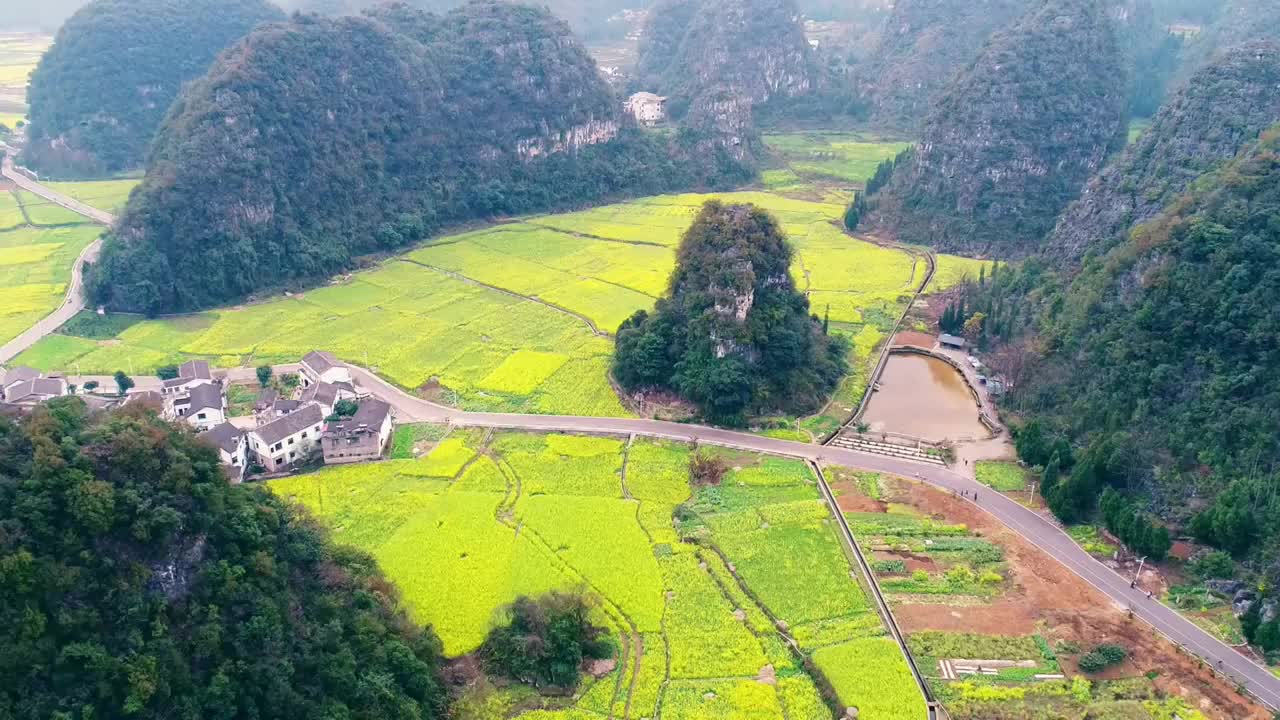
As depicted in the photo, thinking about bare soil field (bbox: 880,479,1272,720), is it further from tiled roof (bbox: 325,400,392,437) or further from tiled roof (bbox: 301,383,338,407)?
tiled roof (bbox: 301,383,338,407)

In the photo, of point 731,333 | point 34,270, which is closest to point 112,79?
point 34,270

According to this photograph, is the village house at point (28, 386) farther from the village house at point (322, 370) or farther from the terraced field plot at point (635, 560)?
the terraced field plot at point (635, 560)

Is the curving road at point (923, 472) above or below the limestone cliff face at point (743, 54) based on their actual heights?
below

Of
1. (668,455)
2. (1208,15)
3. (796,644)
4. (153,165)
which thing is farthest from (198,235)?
(1208,15)

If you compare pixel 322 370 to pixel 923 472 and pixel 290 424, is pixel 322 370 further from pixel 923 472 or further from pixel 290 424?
pixel 923 472

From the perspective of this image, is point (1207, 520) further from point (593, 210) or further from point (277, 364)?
point (593, 210)

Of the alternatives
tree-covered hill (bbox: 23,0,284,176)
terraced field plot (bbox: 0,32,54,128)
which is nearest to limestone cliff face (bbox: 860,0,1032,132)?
tree-covered hill (bbox: 23,0,284,176)

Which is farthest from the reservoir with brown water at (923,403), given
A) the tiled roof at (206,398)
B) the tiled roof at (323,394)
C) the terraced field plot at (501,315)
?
the tiled roof at (206,398)
